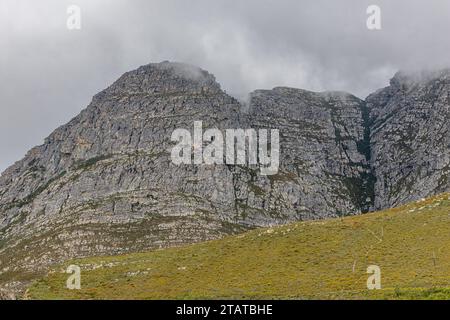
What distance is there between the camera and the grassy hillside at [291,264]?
5884 centimetres

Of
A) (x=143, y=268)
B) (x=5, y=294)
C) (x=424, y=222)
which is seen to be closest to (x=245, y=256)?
(x=143, y=268)

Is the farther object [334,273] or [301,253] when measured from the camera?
[301,253]

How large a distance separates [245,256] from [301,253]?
25.1 feet

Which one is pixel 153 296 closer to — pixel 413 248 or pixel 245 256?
pixel 245 256

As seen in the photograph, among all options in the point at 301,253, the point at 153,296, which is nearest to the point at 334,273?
the point at 301,253

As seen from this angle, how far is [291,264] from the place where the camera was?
69.8 m

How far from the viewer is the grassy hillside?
5884 centimetres

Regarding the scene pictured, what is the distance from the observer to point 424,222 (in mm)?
79750

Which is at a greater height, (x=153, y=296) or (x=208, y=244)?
(x=208, y=244)
